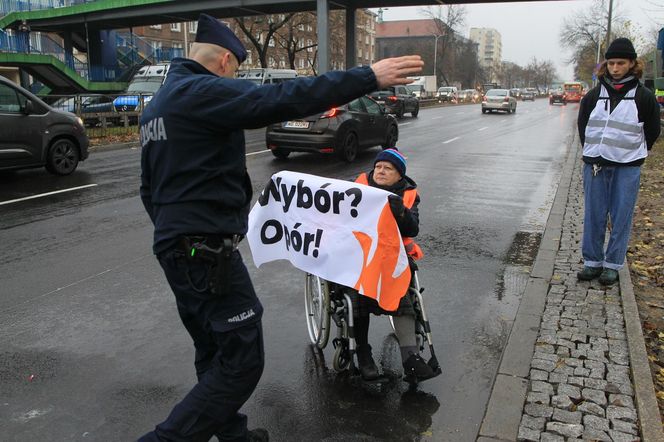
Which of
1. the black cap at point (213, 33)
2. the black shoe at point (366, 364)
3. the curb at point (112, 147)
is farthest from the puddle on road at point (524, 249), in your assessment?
the curb at point (112, 147)

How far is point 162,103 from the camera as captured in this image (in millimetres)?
2395

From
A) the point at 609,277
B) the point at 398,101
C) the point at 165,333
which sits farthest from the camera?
the point at 398,101

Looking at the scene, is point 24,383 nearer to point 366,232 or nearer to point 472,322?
point 366,232

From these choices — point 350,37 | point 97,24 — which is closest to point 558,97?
point 350,37

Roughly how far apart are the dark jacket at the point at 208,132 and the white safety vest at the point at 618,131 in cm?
361

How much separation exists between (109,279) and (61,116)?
7.02 metres

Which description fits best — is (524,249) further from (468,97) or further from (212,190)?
(468,97)

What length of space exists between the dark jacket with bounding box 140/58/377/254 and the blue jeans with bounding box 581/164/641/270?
373 centimetres

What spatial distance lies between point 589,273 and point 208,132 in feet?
14.0

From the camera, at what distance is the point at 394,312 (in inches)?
142

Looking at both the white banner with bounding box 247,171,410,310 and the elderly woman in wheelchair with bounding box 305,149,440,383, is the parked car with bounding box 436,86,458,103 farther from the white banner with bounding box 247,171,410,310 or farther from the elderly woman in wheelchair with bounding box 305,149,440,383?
the white banner with bounding box 247,171,410,310

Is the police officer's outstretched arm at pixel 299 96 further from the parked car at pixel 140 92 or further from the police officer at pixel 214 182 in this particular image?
the parked car at pixel 140 92

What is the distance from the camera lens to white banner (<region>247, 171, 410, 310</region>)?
345 cm

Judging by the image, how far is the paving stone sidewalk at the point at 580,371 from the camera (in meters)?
3.11
